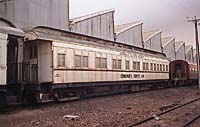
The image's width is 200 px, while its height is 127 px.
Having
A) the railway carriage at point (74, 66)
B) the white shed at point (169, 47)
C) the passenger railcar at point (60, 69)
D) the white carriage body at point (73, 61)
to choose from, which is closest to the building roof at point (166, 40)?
the white shed at point (169, 47)

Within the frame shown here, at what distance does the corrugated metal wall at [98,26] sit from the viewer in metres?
27.1

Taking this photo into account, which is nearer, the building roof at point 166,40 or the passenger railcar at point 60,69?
the passenger railcar at point 60,69

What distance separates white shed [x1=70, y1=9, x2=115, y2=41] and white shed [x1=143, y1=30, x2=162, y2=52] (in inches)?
519

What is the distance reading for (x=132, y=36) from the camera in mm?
40438

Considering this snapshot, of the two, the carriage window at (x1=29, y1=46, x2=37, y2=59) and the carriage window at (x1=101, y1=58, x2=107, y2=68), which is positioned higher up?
the carriage window at (x1=29, y1=46, x2=37, y2=59)

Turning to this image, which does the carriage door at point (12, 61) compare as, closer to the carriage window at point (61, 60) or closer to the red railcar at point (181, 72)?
the carriage window at point (61, 60)

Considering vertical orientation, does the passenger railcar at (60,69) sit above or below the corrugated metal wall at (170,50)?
below

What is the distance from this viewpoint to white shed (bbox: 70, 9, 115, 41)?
2694 centimetres

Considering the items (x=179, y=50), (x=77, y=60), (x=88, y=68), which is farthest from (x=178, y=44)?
(x=77, y=60)

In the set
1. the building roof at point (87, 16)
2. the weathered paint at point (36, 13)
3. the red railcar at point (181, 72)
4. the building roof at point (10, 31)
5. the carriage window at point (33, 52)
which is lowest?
the red railcar at point (181, 72)

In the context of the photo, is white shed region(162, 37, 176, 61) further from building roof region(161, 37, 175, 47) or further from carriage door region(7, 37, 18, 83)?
carriage door region(7, 37, 18, 83)

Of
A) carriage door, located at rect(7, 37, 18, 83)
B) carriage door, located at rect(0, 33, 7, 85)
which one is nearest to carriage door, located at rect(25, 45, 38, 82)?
carriage door, located at rect(7, 37, 18, 83)

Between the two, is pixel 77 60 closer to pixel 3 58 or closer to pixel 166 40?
pixel 3 58

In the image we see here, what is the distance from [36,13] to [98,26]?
37.2 ft
